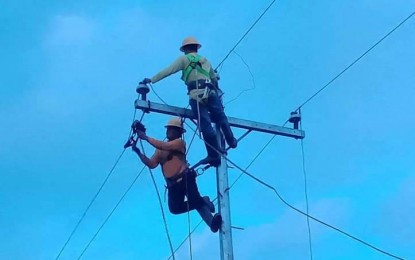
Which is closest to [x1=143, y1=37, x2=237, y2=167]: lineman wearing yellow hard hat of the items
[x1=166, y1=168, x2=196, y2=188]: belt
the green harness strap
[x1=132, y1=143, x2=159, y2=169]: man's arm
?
the green harness strap

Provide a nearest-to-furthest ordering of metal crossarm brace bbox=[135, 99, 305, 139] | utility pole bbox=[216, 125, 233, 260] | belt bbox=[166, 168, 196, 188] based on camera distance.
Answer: utility pole bbox=[216, 125, 233, 260], metal crossarm brace bbox=[135, 99, 305, 139], belt bbox=[166, 168, 196, 188]

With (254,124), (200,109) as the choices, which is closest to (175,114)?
(200,109)

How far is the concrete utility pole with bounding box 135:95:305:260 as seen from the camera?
10.3 metres

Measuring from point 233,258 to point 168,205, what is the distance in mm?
1239

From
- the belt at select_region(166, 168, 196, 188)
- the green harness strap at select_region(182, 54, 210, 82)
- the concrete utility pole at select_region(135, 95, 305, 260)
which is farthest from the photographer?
the green harness strap at select_region(182, 54, 210, 82)

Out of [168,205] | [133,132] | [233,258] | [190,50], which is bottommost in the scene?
[233,258]

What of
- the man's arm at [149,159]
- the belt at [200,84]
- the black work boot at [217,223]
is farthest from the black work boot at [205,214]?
the belt at [200,84]

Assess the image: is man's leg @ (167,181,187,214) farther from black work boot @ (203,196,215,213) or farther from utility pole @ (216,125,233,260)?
utility pole @ (216,125,233,260)

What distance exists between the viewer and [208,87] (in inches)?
429

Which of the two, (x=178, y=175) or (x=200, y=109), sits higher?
(x=200, y=109)

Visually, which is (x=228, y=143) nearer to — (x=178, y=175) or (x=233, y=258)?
(x=178, y=175)

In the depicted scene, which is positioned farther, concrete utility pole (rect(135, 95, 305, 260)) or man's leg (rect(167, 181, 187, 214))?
man's leg (rect(167, 181, 187, 214))

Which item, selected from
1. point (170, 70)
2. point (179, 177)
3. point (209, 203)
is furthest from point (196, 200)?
point (170, 70)

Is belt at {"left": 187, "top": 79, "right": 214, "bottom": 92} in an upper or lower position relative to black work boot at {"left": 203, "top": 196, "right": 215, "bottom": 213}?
upper
